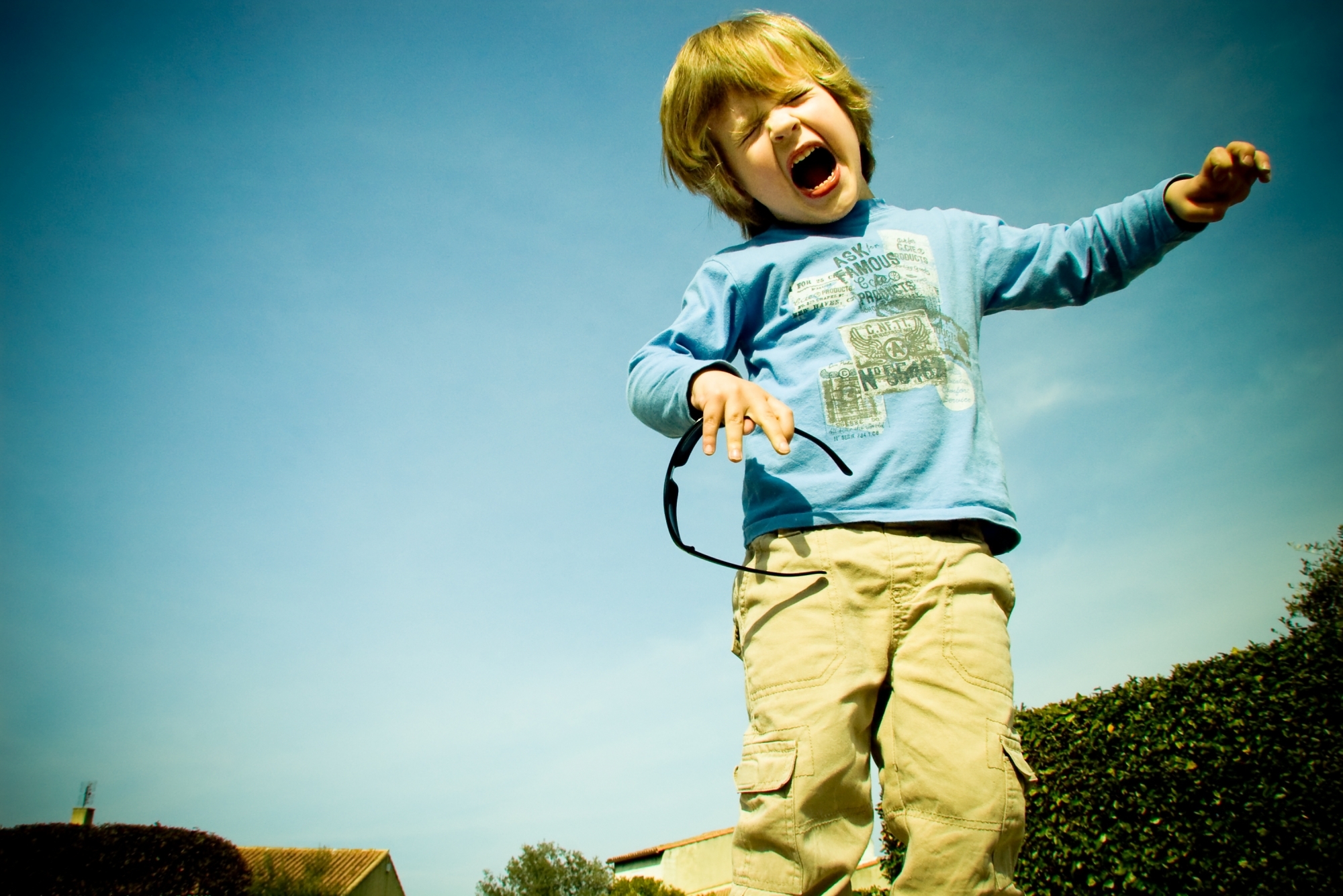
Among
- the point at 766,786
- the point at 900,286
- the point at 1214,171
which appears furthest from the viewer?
the point at 900,286

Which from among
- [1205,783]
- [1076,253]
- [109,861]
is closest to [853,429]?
[1076,253]

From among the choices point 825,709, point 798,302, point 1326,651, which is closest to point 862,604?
point 825,709

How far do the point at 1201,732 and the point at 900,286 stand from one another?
6.00 metres

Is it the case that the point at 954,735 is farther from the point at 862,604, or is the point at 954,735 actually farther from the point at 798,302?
the point at 798,302

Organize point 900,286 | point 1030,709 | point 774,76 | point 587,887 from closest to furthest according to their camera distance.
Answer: point 900,286, point 774,76, point 1030,709, point 587,887

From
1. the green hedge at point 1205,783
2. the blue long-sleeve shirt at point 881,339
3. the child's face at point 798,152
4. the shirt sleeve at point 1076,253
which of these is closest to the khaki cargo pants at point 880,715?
the blue long-sleeve shirt at point 881,339

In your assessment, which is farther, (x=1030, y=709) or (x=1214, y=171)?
(x=1030, y=709)

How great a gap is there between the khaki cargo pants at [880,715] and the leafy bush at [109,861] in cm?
2105

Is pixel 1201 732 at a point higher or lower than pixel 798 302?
lower

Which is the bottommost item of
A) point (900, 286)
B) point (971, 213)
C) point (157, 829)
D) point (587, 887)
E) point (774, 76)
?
point (587, 887)

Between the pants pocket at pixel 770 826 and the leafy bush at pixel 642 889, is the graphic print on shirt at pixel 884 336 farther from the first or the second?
the leafy bush at pixel 642 889

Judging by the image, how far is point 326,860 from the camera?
73.7 ft

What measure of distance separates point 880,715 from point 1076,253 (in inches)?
59.1

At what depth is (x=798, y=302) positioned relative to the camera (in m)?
2.09
